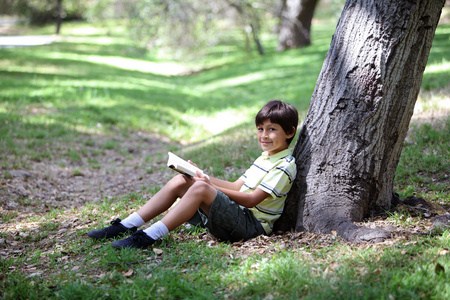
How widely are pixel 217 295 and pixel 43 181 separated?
445 centimetres

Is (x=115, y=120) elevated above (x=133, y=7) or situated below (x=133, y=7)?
below

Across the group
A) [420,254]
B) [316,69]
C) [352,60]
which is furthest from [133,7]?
[420,254]

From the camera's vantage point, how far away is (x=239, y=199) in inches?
150

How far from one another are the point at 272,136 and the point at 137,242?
1526 mm

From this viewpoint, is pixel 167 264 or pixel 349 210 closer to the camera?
pixel 167 264

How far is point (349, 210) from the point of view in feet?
12.6

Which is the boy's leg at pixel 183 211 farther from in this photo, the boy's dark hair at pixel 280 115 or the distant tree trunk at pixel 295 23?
the distant tree trunk at pixel 295 23

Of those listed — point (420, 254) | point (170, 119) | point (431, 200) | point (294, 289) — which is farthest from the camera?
point (170, 119)

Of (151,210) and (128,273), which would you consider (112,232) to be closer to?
(151,210)

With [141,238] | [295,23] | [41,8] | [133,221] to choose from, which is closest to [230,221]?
[141,238]

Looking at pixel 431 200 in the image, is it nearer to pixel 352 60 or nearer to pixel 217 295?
pixel 352 60

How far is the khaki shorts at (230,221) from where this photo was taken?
3.71 m

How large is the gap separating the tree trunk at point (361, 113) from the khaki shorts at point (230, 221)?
18.9 inches

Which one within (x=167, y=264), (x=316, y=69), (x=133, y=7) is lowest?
(x=167, y=264)
